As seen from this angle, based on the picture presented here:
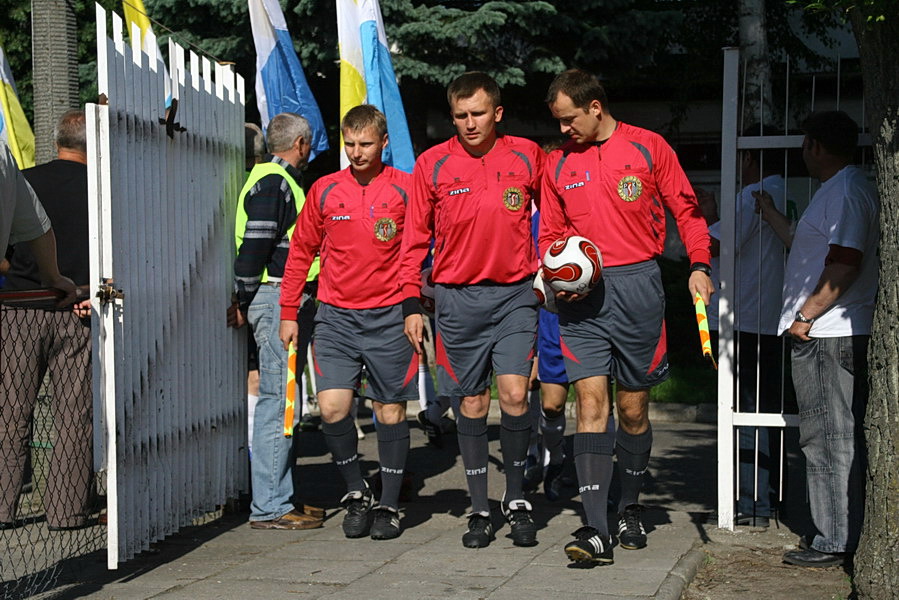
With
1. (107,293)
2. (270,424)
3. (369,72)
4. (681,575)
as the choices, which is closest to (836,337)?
(681,575)

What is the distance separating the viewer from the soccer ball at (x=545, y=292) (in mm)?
5898

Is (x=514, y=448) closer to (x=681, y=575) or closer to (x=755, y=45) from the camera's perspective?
(x=681, y=575)

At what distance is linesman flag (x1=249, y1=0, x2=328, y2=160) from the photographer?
9031 mm

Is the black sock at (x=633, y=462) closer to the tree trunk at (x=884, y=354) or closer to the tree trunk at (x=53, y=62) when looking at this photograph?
the tree trunk at (x=884, y=354)

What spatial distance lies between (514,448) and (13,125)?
6.02 meters

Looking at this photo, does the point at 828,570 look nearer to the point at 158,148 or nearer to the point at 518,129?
the point at 158,148

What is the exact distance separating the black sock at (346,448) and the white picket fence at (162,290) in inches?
26.0

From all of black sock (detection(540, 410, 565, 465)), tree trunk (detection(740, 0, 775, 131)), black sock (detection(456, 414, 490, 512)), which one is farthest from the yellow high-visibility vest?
tree trunk (detection(740, 0, 775, 131))

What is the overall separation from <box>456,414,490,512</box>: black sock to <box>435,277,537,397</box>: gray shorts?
0.16m

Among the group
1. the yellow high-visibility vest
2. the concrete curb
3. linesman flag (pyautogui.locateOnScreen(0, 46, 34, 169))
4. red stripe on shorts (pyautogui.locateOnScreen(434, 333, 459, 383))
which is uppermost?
linesman flag (pyautogui.locateOnScreen(0, 46, 34, 169))

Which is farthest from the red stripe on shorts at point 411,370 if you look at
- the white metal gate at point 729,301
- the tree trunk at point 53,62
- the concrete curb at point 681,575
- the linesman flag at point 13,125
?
the linesman flag at point 13,125

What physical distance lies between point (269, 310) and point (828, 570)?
3104 mm

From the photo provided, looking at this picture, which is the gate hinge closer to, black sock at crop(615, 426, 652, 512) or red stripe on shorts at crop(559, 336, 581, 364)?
red stripe on shorts at crop(559, 336, 581, 364)

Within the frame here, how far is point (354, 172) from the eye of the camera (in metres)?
A: 6.65
